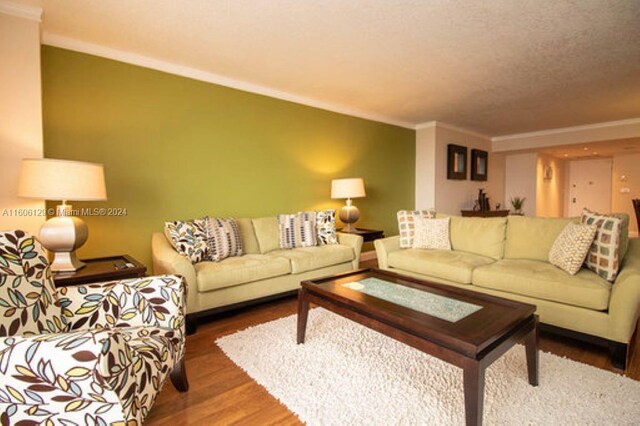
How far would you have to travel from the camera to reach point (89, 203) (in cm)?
288

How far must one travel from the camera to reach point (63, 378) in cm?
95

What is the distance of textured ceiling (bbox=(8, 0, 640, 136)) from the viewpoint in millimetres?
2309

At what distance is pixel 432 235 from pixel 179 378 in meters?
2.70

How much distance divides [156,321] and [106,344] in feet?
2.17

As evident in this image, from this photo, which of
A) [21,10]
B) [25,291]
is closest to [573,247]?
[25,291]

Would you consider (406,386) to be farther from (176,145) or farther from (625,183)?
(625,183)

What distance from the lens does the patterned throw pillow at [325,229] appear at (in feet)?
12.5

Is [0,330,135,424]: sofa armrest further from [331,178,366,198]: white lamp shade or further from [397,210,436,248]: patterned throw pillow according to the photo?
[331,178,366,198]: white lamp shade

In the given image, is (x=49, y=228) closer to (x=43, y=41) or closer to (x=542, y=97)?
(x=43, y=41)

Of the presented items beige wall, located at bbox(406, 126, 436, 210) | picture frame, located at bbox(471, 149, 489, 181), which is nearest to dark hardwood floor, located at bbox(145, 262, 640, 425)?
beige wall, located at bbox(406, 126, 436, 210)

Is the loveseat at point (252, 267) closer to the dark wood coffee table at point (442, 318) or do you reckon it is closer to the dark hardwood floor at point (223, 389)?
the dark hardwood floor at point (223, 389)

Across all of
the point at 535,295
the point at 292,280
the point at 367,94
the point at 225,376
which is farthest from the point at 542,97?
the point at 225,376

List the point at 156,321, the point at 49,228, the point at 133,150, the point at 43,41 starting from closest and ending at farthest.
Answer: the point at 156,321 → the point at 49,228 → the point at 43,41 → the point at 133,150

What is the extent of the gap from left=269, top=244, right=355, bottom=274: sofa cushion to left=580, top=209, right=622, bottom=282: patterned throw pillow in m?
2.11
